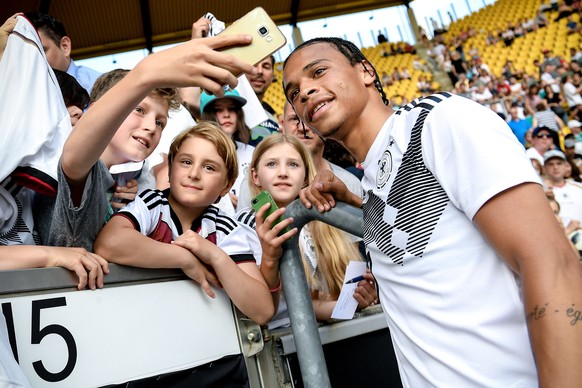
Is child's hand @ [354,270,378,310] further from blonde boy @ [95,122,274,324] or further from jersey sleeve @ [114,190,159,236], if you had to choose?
jersey sleeve @ [114,190,159,236]

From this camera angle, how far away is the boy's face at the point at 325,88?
1242 millimetres

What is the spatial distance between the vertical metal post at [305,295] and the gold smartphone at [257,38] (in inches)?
20.3

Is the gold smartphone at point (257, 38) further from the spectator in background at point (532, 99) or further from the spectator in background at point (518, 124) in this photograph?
the spectator in background at point (532, 99)

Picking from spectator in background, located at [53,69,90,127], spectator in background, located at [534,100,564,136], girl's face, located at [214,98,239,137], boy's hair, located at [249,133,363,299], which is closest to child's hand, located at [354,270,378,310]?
boy's hair, located at [249,133,363,299]

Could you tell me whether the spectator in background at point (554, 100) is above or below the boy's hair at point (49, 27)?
above

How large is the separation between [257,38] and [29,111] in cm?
64

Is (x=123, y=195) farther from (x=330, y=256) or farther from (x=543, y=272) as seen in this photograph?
(x=543, y=272)

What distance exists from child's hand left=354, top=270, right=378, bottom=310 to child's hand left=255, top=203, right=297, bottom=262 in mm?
374

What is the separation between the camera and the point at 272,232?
4.09 feet

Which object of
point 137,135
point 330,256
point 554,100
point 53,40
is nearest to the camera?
point 137,135

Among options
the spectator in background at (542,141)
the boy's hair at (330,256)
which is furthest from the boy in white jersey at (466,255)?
the spectator in background at (542,141)

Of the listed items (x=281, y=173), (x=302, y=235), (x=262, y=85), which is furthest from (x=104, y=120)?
(x=262, y=85)

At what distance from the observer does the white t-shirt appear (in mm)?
841

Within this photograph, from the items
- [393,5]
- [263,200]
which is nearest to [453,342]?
[263,200]
